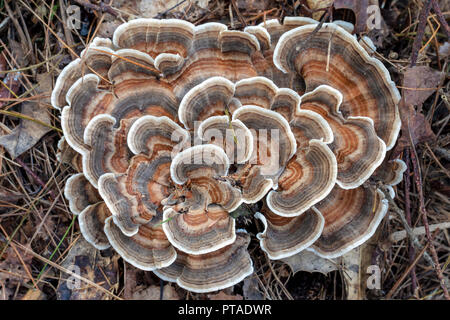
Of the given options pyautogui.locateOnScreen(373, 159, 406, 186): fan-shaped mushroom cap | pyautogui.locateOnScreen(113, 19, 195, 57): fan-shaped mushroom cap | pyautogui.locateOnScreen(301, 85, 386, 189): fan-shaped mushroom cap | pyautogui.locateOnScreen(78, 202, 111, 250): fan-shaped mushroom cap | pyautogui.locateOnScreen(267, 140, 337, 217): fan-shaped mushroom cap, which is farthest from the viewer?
pyautogui.locateOnScreen(373, 159, 406, 186): fan-shaped mushroom cap

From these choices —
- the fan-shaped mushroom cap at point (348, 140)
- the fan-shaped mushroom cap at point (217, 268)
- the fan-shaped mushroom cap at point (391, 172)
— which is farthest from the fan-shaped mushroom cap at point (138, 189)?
the fan-shaped mushroom cap at point (391, 172)

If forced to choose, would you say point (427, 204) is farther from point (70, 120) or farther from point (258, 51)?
point (70, 120)

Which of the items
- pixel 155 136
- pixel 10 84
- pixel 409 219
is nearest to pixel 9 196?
pixel 10 84

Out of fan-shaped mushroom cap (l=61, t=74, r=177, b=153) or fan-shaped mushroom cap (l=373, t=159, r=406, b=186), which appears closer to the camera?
fan-shaped mushroom cap (l=61, t=74, r=177, b=153)

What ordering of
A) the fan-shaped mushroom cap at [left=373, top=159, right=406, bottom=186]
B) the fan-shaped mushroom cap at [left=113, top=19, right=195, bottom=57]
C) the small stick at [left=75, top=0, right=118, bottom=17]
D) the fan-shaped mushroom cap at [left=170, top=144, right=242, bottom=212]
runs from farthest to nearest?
the small stick at [left=75, top=0, right=118, bottom=17] → the fan-shaped mushroom cap at [left=373, top=159, right=406, bottom=186] → the fan-shaped mushroom cap at [left=113, top=19, right=195, bottom=57] → the fan-shaped mushroom cap at [left=170, top=144, right=242, bottom=212]

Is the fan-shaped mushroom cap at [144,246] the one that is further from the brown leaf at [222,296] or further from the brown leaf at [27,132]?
the brown leaf at [27,132]

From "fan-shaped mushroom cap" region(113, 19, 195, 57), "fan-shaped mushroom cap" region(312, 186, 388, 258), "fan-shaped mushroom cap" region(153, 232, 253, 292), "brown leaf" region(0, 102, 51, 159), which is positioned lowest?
"fan-shaped mushroom cap" region(153, 232, 253, 292)

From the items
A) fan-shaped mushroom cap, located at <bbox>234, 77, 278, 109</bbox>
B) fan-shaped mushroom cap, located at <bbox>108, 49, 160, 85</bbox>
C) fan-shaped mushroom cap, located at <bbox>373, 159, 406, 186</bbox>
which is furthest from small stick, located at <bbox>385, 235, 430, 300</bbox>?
fan-shaped mushroom cap, located at <bbox>108, 49, 160, 85</bbox>

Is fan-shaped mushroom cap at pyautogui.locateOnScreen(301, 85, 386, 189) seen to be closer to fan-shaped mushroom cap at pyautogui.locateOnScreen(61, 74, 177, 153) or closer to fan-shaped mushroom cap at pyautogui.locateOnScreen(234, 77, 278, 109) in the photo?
fan-shaped mushroom cap at pyautogui.locateOnScreen(234, 77, 278, 109)
